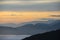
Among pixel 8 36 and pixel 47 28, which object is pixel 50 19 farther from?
pixel 8 36

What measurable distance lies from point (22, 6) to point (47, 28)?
0.33 metres

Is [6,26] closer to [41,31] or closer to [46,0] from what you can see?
[41,31]

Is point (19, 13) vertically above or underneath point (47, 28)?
above

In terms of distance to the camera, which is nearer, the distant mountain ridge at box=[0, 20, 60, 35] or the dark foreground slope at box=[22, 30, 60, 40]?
the dark foreground slope at box=[22, 30, 60, 40]

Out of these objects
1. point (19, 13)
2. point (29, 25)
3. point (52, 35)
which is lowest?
point (52, 35)

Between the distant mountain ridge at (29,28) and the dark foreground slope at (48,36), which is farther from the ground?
the distant mountain ridge at (29,28)

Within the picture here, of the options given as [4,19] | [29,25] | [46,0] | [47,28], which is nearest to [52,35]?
[47,28]

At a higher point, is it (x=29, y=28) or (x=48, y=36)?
(x=29, y=28)

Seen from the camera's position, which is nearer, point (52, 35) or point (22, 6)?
point (52, 35)

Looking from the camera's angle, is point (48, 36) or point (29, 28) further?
point (29, 28)

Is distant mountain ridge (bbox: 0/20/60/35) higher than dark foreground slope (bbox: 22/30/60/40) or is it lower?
higher

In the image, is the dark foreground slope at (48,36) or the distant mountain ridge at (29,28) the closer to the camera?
the dark foreground slope at (48,36)

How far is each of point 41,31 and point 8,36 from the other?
0.32 meters

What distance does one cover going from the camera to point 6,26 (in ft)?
5.77
